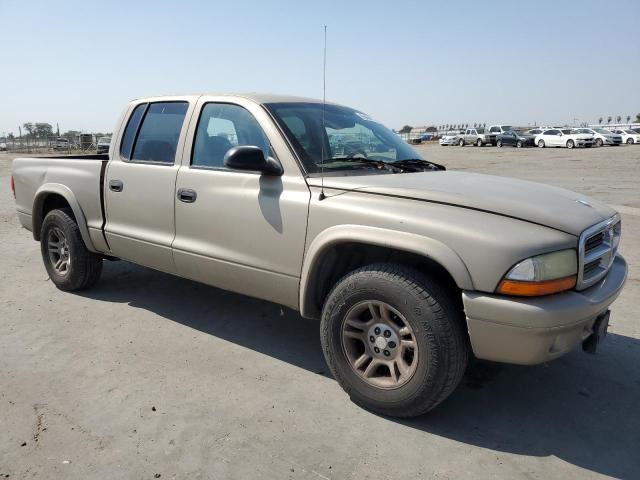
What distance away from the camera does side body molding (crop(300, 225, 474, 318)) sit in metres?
2.53

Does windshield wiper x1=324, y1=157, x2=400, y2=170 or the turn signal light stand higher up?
windshield wiper x1=324, y1=157, x2=400, y2=170

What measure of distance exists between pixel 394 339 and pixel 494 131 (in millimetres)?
43293

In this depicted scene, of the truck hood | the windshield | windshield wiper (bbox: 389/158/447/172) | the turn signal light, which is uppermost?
the windshield

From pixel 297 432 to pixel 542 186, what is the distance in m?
2.26

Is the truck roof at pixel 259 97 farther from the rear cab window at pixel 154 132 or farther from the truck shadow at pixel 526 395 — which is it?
the truck shadow at pixel 526 395

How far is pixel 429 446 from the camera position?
2.65 metres

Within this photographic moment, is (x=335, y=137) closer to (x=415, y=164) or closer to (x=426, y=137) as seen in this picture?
(x=415, y=164)

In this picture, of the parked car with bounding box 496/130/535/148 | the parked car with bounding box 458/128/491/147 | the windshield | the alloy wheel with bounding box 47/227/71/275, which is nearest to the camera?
the windshield

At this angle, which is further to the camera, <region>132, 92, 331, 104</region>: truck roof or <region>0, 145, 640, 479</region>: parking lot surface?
<region>132, 92, 331, 104</region>: truck roof

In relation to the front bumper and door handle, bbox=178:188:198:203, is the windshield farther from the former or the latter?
the front bumper

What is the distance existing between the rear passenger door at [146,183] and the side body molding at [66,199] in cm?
37

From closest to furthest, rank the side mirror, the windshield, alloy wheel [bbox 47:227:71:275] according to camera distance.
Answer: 1. the side mirror
2. the windshield
3. alloy wheel [bbox 47:227:71:275]

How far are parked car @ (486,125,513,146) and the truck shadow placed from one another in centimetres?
4099

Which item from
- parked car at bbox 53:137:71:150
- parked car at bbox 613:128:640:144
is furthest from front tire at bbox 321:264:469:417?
parked car at bbox 613:128:640:144
